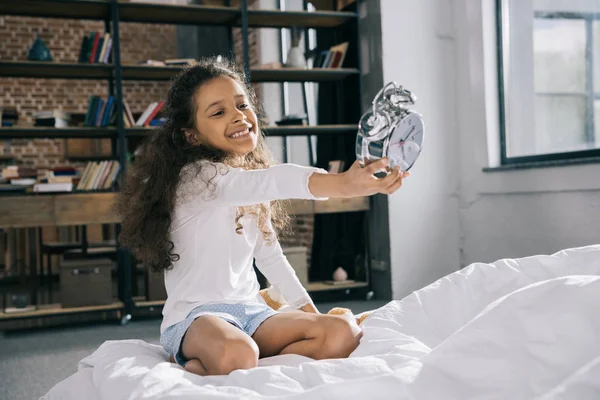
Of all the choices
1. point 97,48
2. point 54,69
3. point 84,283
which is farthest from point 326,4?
point 84,283

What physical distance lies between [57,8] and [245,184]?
2.69 meters

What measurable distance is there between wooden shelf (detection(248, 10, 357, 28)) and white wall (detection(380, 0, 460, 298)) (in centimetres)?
30

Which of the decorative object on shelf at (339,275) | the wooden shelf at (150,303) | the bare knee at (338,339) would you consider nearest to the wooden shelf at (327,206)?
the decorative object on shelf at (339,275)

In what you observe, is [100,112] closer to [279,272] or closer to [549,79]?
[279,272]

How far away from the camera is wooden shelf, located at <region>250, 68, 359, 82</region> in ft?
13.1

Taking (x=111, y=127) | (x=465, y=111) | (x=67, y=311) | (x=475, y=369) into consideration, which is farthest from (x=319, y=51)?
(x=475, y=369)

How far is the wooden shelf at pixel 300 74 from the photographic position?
3.99m

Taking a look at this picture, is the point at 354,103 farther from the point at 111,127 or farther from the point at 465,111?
the point at 111,127

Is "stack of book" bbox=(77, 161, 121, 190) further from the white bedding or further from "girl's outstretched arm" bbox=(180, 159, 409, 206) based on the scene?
the white bedding

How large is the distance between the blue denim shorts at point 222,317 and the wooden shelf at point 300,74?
245 centimetres

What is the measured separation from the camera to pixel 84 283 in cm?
369

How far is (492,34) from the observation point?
388 cm

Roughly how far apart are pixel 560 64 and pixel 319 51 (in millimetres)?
1650

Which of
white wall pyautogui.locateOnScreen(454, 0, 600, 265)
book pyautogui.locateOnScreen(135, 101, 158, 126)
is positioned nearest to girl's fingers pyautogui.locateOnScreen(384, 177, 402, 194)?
white wall pyautogui.locateOnScreen(454, 0, 600, 265)
